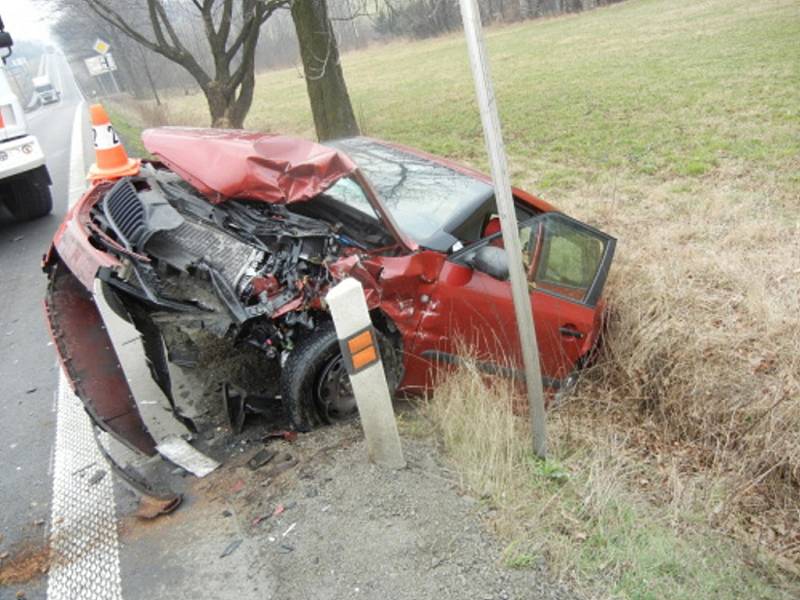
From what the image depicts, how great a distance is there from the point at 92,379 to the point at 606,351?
3169 millimetres

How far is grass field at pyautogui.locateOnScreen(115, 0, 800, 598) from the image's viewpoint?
254 centimetres

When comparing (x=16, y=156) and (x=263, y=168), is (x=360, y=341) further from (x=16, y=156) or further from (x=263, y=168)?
(x=16, y=156)

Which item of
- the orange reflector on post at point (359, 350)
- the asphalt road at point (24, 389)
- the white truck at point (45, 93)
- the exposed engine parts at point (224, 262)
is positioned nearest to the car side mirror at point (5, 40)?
the asphalt road at point (24, 389)

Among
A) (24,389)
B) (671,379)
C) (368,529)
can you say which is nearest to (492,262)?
(671,379)

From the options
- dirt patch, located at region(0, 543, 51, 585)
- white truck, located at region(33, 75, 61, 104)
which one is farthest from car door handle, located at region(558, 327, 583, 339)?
white truck, located at region(33, 75, 61, 104)

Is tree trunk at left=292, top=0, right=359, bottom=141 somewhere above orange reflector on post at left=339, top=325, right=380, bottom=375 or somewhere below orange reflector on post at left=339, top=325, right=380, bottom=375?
above

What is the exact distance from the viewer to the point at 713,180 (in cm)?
790

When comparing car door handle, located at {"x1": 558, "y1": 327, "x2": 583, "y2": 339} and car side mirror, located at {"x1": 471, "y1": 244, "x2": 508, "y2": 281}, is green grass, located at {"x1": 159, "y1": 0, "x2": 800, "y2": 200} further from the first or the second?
car side mirror, located at {"x1": 471, "y1": 244, "x2": 508, "y2": 281}

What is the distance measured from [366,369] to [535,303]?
5.02 feet

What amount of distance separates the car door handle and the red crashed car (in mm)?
20

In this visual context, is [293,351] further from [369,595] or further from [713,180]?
[713,180]

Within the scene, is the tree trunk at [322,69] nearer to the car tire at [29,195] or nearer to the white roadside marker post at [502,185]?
the car tire at [29,195]

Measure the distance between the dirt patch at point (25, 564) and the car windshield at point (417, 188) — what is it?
2.37 m

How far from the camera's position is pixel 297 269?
3.32 metres
